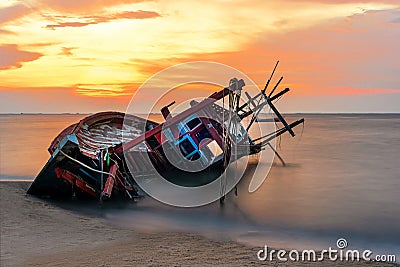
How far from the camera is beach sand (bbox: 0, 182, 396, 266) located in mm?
8102

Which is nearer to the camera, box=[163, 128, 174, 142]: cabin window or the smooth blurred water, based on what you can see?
the smooth blurred water

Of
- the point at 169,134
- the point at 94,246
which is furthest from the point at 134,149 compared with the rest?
the point at 94,246

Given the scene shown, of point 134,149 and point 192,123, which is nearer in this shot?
point 134,149

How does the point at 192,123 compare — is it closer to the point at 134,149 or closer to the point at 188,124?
the point at 188,124

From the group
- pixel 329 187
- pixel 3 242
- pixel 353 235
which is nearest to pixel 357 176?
pixel 329 187

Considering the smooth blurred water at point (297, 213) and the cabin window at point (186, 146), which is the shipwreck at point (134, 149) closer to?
the cabin window at point (186, 146)

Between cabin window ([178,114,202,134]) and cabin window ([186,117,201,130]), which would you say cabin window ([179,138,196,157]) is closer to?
cabin window ([178,114,202,134])

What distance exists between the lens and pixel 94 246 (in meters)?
8.99

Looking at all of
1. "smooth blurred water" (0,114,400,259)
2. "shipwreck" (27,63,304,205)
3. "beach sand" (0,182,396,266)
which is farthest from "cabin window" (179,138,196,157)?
"beach sand" (0,182,396,266)

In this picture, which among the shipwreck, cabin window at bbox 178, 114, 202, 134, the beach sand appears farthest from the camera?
cabin window at bbox 178, 114, 202, 134

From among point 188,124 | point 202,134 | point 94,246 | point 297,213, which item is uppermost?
point 188,124

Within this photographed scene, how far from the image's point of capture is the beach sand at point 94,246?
26.6 ft

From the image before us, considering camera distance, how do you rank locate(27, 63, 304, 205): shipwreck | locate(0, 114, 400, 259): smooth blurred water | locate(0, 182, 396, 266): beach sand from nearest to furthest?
locate(0, 182, 396, 266): beach sand
locate(0, 114, 400, 259): smooth blurred water
locate(27, 63, 304, 205): shipwreck

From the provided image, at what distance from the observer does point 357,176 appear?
2212cm
